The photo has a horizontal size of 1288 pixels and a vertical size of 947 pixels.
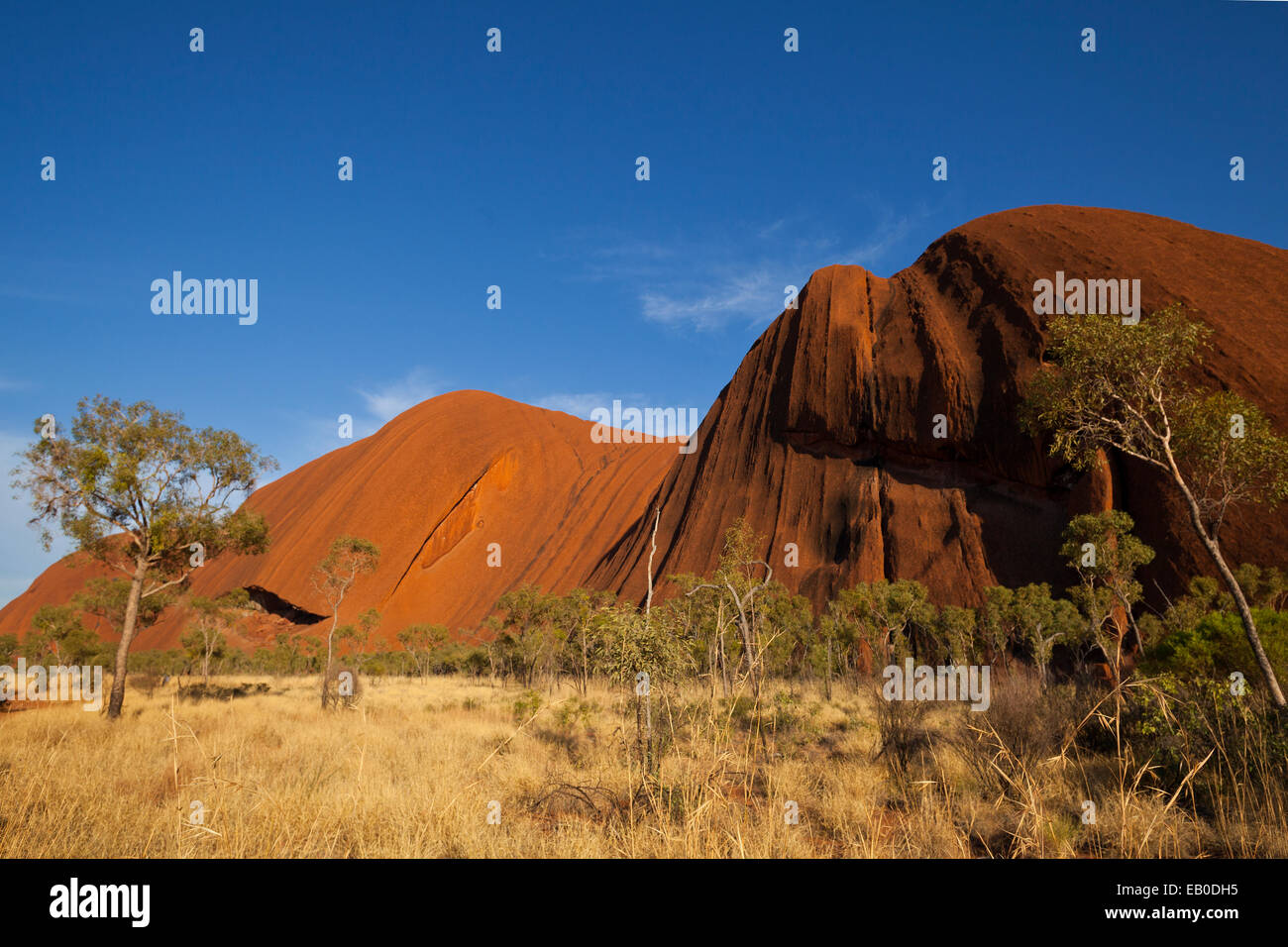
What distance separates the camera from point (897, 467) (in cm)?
4400

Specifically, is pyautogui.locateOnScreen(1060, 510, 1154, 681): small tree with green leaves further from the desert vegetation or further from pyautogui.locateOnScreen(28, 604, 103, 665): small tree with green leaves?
pyautogui.locateOnScreen(28, 604, 103, 665): small tree with green leaves

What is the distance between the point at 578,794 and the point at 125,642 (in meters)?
14.1

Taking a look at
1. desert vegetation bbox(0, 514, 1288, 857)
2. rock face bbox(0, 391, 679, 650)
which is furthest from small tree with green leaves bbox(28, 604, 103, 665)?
rock face bbox(0, 391, 679, 650)

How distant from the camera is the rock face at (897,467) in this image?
115 feet

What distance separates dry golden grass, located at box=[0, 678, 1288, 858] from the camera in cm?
452

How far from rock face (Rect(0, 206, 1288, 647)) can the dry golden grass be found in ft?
96.8

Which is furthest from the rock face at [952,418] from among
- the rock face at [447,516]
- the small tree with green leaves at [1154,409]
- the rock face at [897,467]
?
the small tree with green leaves at [1154,409]

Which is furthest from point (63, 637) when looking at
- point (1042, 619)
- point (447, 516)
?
point (1042, 619)

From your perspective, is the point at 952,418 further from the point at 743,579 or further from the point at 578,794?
the point at 578,794

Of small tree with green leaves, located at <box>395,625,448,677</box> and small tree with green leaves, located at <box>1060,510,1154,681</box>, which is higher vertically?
small tree with green leaves, located at <box>1060,510,1154,681</box>
